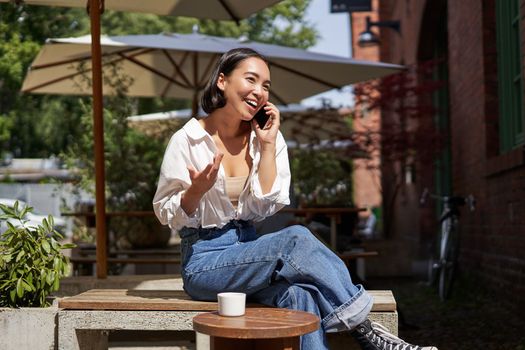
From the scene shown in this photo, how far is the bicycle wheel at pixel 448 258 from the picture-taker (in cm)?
856

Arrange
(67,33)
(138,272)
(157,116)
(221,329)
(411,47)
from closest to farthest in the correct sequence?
(221,329) → (138,272) → (157,116) → (411,47) → (67,33)

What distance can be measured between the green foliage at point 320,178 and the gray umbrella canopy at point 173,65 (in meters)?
1.12

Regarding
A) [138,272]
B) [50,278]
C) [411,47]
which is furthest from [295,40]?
[50,278]

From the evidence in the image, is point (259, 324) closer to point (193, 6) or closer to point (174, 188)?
point (174, 188)

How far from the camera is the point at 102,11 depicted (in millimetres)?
5910

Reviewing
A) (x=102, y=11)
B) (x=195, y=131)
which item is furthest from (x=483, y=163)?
(x=195, y=131)

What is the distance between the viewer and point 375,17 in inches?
1006

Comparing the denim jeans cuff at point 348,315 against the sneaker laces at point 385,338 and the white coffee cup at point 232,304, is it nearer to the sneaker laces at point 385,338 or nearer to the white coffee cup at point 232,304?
the sneaker laces at point 385,338

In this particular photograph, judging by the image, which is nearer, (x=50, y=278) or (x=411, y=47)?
(x=50, y=278)

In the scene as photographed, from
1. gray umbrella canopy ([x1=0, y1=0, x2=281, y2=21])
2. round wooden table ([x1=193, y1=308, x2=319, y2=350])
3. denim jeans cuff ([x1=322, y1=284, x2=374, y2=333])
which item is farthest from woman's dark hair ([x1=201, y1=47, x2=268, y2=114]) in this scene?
gray umbrella canopy ([x1=0, y1=0, x2=281, y2=21])

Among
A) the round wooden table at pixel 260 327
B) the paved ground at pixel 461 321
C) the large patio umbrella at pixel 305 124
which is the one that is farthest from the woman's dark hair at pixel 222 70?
the large patio umbrella at pixel 305 124

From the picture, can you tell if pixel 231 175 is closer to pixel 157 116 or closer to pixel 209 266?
A: pixel 209 266

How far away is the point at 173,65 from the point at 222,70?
603 centimetres

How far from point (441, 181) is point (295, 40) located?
14370 millimetres
